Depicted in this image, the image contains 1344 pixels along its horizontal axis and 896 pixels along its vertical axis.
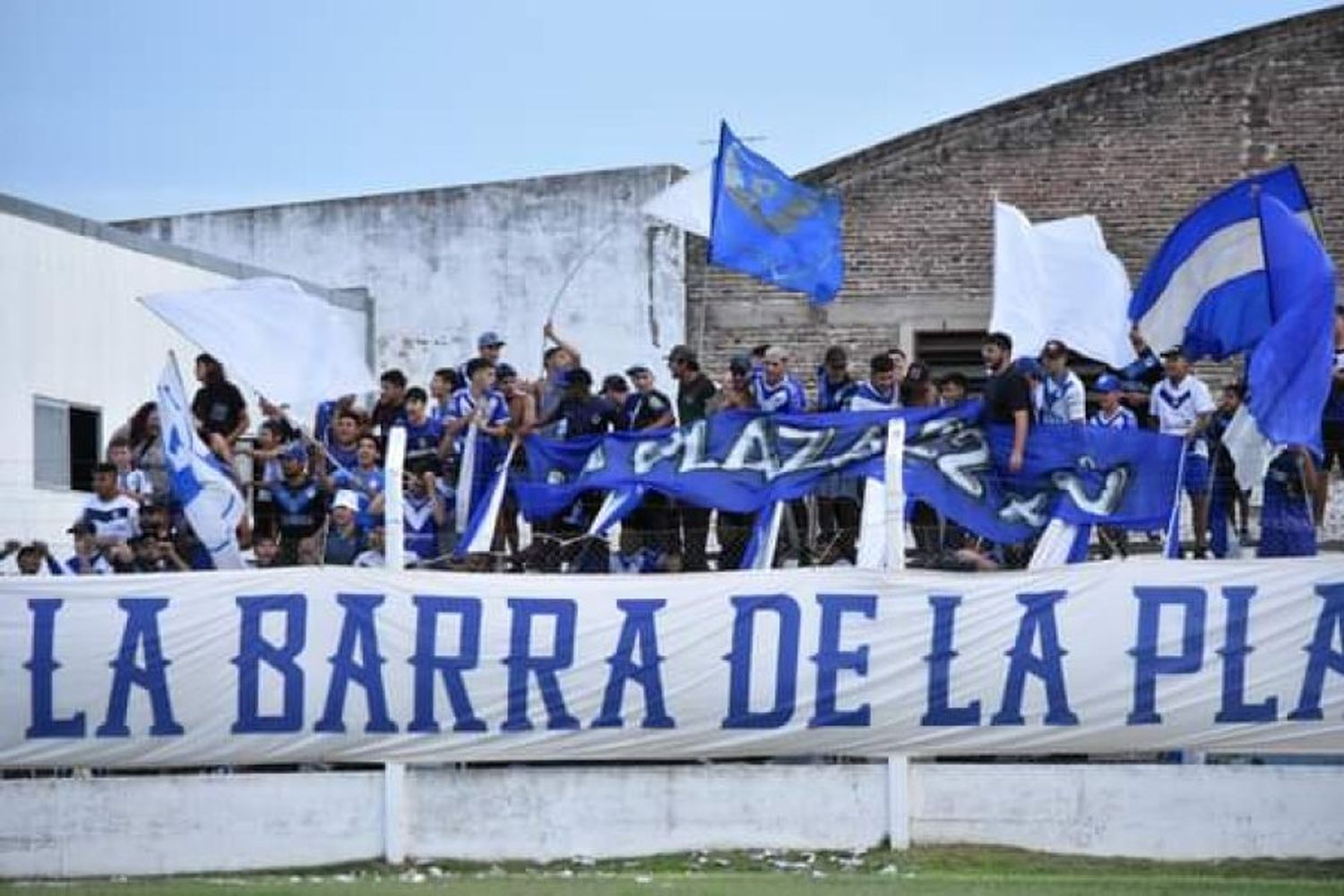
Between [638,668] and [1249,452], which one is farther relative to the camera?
[638,668]

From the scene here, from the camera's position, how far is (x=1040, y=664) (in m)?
19.8

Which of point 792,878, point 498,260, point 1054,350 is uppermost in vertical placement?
point 498,260

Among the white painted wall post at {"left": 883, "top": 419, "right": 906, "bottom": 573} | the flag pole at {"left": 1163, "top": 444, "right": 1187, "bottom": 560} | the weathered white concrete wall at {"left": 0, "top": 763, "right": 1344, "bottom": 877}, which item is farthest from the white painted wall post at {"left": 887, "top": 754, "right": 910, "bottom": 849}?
the flag pole at {"left": 1163, "top": 444, "right": 1187, "bottom": 560}

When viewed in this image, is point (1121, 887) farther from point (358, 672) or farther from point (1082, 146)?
point (1082, 146)

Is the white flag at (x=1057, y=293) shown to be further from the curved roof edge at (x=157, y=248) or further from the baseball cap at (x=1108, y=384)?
the curved roof edge at (x=157, y=248)

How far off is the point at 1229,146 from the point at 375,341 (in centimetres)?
1061

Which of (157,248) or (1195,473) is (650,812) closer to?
(1195,473)

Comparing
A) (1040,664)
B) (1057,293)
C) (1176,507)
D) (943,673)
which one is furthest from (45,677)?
(1057,293)

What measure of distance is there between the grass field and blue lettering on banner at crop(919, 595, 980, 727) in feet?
3.06

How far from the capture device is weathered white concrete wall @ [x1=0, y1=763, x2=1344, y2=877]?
19406 mm

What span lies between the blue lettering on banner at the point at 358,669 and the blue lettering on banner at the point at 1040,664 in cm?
441

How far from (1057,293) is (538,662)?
558 centimetres

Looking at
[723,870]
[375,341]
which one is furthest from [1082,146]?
[723,870]

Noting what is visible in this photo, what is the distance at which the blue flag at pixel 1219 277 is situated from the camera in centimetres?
2078
